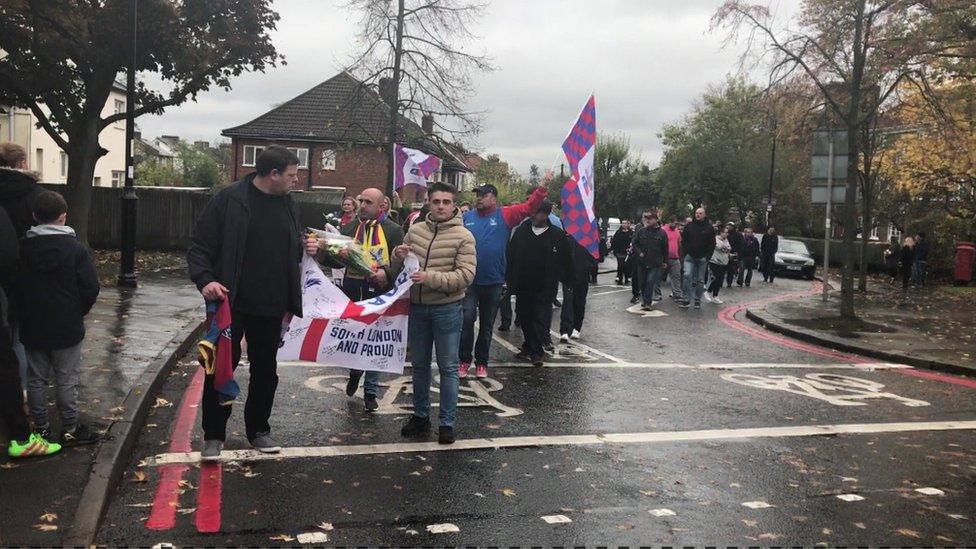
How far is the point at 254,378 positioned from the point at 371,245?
1.96m

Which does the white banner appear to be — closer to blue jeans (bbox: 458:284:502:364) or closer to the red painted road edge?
blue jeans (bbox: 458:284:502:364)

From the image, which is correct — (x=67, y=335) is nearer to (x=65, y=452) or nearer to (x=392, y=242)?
(x=65, y=452)

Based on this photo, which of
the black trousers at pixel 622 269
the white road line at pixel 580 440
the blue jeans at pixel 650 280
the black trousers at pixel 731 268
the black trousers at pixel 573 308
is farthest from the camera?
the black trousers at pixel 731 268

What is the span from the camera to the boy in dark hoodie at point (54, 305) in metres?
5.47

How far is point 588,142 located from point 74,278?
6936mm

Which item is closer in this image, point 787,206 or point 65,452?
point 65,452

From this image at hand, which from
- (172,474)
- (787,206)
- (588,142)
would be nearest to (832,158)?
(588,142)

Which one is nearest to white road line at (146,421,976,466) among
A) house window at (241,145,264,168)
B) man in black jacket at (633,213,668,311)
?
man in black jacket at (633,213,668,311)

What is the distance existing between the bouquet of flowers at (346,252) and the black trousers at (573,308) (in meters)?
5.49

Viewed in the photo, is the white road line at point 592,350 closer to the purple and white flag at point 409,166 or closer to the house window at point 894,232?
the purple and white flag at point 409,166

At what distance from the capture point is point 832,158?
1745 cm

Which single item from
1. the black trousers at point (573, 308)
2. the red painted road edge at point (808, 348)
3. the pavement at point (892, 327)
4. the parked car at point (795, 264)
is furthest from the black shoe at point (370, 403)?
the parked car at point (795, 264)

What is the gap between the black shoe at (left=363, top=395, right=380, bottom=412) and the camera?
7281 mm

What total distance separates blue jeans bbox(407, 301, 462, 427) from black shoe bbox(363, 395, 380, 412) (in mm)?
825
